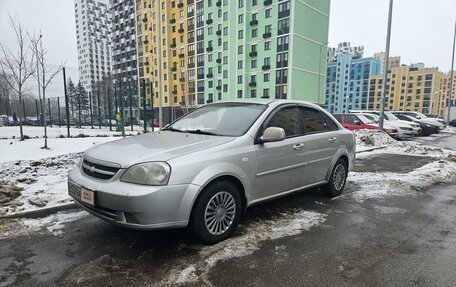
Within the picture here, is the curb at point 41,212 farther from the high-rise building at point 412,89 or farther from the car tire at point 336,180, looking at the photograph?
the high-rise building at point 412,89

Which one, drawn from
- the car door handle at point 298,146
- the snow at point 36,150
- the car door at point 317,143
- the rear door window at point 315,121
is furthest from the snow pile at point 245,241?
the snow at point 36,150

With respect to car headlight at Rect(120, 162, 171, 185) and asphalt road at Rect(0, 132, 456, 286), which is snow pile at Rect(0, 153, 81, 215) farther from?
car headlight at Rect(120, 162, 171, 185)

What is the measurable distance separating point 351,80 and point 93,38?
105248 millimetres

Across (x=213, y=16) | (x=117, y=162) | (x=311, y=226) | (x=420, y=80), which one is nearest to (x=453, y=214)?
(x=311, y=226)

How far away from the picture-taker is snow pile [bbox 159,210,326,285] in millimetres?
2740

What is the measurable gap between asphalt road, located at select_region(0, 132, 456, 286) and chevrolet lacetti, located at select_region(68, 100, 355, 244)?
0.42 meters

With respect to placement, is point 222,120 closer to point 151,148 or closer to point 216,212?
point 151,148

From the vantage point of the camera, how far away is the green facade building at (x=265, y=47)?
4466 centimetres

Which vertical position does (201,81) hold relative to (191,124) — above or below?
above

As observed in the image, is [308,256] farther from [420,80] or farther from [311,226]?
[420,80]

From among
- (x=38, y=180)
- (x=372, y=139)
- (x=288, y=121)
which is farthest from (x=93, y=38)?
(x=288, y=121)

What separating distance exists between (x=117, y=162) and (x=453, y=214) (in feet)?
16.4

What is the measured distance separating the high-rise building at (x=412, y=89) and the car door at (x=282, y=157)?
4416 inches

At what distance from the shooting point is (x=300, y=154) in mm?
4266
